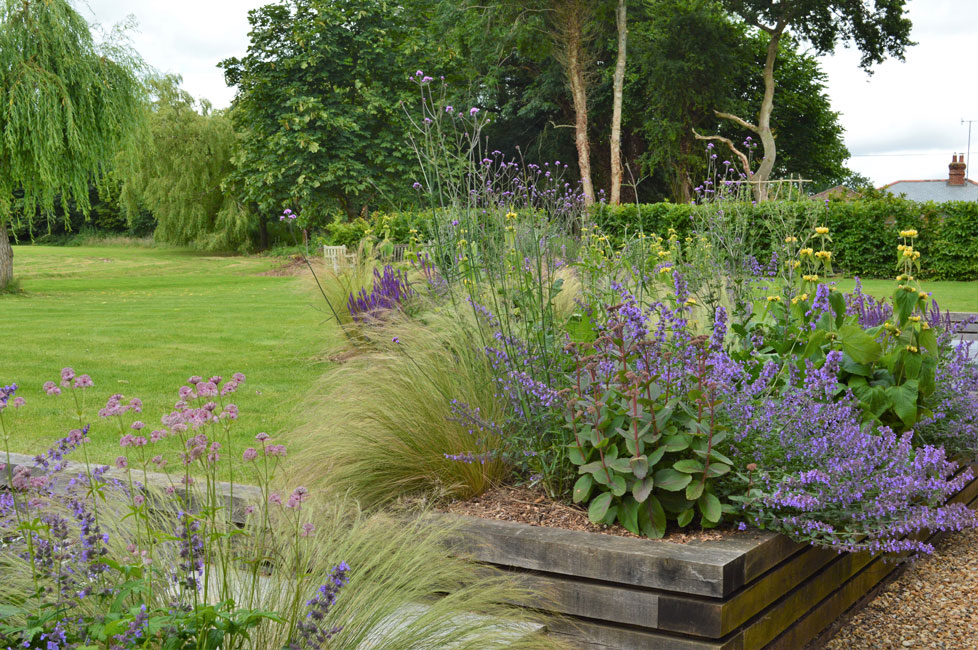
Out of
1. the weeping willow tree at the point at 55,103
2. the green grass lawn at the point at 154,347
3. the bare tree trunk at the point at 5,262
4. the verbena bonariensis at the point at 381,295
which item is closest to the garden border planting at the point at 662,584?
the green grass lawn at the point at 154,347

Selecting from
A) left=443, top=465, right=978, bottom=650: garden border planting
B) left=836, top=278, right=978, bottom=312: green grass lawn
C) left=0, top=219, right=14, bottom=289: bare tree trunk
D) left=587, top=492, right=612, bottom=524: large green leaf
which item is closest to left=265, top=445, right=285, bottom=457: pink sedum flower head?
left=443, top=465, right=978, bottom=650: garden border planting

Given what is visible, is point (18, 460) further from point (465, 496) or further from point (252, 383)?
point (252, 383)

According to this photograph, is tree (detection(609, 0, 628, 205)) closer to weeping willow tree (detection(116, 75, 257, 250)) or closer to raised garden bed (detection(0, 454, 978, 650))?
weeping willow tree (detection(116, 75, 257, 250))

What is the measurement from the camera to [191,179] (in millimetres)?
30219

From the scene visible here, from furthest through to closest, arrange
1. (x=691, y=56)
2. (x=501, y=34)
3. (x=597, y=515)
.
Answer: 1. (x=691, y=56)
2. (x=501, y=34)
3. (x=597, y=515)

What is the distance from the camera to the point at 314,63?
80.3 feet

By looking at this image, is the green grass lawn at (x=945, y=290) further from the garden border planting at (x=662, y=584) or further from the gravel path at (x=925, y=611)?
the garden border planting at (x=662, y=584)

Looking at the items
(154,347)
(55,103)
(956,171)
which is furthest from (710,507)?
(956,171)

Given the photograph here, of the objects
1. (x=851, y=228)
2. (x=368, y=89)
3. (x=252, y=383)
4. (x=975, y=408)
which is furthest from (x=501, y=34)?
(x=975, y=408)

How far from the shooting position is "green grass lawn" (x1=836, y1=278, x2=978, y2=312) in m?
10.8

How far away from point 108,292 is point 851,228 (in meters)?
13.9

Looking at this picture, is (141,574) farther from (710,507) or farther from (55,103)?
(55,103)

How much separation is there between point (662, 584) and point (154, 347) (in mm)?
6949

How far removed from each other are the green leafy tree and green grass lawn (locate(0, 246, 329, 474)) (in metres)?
7.87
